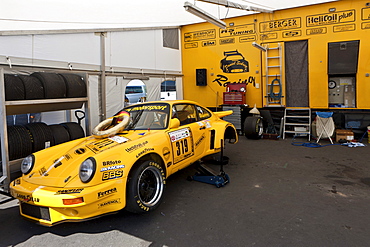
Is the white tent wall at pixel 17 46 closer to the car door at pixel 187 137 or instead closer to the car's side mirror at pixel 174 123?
the car door at pixel 187 137

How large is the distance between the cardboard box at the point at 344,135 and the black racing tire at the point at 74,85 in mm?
6890

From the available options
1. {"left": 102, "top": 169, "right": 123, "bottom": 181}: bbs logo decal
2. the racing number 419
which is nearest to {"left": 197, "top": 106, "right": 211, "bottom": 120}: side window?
the racing number 419

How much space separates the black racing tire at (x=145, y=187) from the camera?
116 inches

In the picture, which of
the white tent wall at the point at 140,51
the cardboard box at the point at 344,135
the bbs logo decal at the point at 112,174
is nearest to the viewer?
the bbs logo decal at the point at 112,174

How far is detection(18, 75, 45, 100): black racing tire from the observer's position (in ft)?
13.6

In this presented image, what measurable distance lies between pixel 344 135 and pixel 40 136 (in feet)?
25.1

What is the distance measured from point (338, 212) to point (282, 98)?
6.75m

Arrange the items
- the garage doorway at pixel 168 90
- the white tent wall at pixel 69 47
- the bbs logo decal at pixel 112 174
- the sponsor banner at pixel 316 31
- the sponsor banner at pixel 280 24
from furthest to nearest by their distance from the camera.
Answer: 1. the garage doorway at pixel 168 90
2. the sponsor banner at pixel 280 24
3. the sponsor banner at pixel 316 31
4. the white tent wall at pixel 69 47
5. the bbs logo decal at pixel 112 174

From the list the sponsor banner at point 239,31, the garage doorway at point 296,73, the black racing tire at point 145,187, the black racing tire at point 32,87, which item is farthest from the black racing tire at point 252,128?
the black racing tire at point 32,87

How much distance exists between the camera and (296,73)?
30.3ft

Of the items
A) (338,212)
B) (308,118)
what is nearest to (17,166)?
(338,212)

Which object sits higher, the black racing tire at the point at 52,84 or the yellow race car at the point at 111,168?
the black racing tire at the point at 52,84

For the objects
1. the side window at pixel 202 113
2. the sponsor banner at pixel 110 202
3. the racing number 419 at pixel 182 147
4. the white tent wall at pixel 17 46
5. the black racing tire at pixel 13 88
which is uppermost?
the white tent wall at pixel 17 46

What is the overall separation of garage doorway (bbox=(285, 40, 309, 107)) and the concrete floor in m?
4.79
